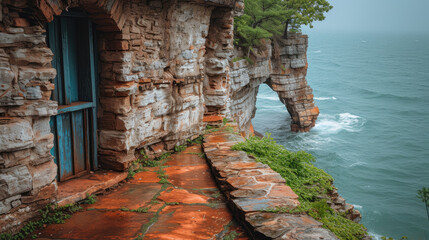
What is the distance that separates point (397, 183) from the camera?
21375 mm

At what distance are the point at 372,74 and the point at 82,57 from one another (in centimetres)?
6085

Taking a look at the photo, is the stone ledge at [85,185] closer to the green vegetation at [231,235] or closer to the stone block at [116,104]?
the stone block at [116,104]

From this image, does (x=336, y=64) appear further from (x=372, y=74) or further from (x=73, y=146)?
(x=73, y=146)

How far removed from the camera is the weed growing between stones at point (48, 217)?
358 cm

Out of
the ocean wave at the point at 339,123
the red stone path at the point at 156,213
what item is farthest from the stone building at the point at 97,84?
the ocean wave at the point at 339,123

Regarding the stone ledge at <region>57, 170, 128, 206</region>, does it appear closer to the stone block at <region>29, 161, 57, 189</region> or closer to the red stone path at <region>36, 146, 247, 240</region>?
the red stone path at <region>36, 146, 247, 240</region>

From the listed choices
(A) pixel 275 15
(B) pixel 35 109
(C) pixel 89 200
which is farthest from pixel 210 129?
(A) pixel 275 15

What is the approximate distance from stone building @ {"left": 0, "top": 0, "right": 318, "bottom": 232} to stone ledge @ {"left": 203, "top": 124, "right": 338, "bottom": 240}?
4.15ft

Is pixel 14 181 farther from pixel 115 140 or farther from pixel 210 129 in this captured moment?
pixel 210 129

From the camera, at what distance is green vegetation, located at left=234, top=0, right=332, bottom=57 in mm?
22250

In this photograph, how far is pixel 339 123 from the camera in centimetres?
3362

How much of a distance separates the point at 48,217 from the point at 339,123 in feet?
105

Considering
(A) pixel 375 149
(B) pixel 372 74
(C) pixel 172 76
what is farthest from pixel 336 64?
(C) pixel 172 76

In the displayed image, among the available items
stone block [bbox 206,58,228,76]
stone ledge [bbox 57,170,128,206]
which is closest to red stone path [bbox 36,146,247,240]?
stone ledge [bbox 57,170,128,206]
